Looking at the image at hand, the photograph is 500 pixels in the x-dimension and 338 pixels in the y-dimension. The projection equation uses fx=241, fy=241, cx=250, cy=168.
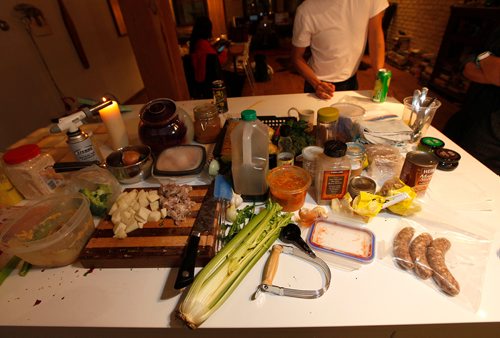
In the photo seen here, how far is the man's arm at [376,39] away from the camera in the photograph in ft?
5.29

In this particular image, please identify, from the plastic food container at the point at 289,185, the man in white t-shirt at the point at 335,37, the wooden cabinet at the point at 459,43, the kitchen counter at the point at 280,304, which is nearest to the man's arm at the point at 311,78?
the man in white t-shirt at the point at 335,37

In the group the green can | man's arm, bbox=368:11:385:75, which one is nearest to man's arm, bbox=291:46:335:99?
the green can

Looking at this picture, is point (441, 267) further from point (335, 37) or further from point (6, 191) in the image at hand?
point (335, 37)

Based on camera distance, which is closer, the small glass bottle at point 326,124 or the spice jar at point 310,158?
the spice jar at point 310,158

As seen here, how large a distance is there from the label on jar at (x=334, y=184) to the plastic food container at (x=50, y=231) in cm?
72

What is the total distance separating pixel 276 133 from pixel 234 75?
2913mm

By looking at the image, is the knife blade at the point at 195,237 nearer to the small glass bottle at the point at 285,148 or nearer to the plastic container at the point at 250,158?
the plastic container at the point at 250,158

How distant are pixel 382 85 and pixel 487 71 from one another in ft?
1.47

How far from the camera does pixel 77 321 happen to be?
56 centimetres

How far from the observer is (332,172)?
2.41 ft

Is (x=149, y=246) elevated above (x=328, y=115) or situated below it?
below

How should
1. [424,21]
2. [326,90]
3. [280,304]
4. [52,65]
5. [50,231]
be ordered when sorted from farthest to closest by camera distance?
[424,21], [52,65], [326,90], [50,231], [280,304]

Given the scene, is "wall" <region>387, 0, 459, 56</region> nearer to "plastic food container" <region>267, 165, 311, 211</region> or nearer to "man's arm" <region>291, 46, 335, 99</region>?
"man's arm" <region>291, 46, 335, 99</region>

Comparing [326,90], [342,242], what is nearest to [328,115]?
[342,242]
